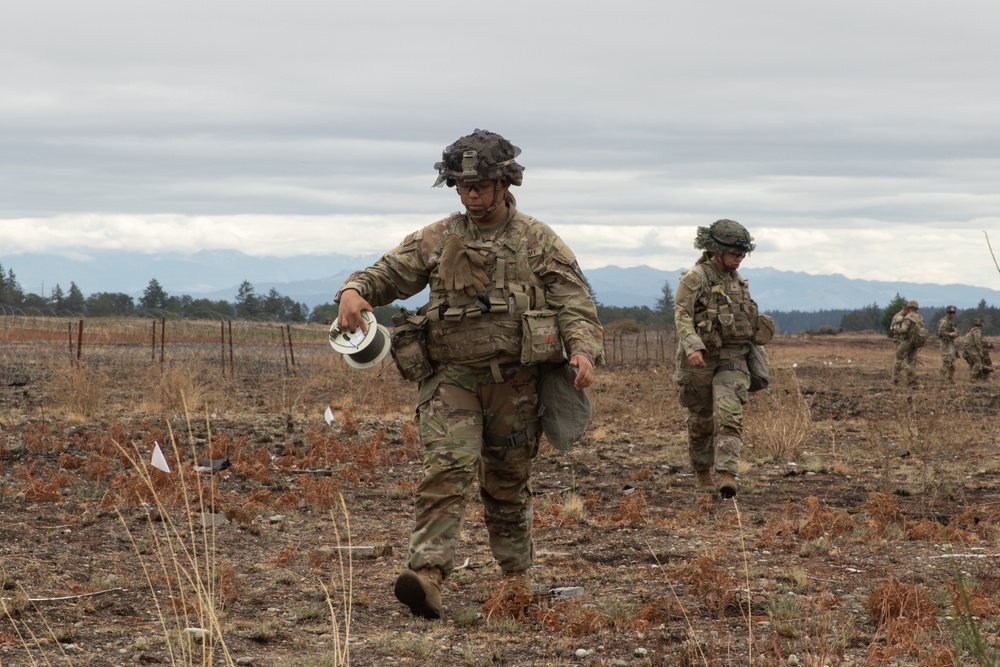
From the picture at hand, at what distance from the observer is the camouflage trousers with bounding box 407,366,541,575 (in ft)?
17.5

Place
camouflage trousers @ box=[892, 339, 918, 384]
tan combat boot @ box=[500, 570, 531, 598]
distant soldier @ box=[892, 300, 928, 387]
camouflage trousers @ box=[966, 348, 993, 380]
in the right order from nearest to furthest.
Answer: tan combat boot @ box=[500, 570, 531, 598] → distant soldier @ box=[892, 300, 928, 387] → camouflage trousers @ box=[892, 339, 918, 384] → camouflage trousers @ box=[966, 348, 993, 380]

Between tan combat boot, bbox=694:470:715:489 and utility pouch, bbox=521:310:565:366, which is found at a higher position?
utility pouch, bbox=521:310:565:366

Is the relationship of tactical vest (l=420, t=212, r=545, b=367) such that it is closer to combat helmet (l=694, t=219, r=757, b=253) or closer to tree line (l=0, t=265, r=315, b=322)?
combat helmet (l=694, t=219, r=757, b=253)

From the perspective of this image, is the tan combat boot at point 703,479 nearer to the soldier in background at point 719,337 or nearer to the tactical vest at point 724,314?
the soldier in background at point 719,337

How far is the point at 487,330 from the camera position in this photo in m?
5.56

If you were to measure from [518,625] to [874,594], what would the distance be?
151 centimetres

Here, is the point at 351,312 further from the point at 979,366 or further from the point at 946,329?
the point at 979,366

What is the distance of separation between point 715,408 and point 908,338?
14294 millimetres

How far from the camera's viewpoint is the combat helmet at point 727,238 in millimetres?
9133

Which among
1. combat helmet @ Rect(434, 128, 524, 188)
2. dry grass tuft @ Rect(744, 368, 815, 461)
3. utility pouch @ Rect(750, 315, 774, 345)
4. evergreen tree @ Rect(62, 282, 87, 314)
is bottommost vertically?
dry grass tuft @ Rect(744, 368, 815, 461)

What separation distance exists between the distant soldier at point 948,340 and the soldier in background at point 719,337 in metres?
15.3

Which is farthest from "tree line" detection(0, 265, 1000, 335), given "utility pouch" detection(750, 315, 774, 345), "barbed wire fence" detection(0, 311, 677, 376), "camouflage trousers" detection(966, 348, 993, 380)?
"utility pouch" detection(750, 315, 774, 345)

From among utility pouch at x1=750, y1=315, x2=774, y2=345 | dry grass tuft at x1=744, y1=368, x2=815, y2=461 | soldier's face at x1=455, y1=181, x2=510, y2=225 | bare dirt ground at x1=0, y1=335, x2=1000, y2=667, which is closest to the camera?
bare dirt ground at x1=0, y1=335, x2=1000, y2=667

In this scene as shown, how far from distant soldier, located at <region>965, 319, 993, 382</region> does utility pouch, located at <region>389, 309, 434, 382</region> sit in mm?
21691
